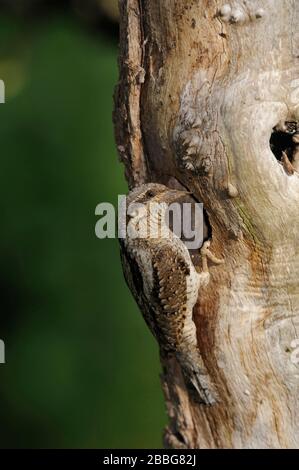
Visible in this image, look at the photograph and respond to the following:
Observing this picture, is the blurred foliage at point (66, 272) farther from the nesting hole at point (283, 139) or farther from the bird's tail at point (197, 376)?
the nesting hole at point (283, 139)

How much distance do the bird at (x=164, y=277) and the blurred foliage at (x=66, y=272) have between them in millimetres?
3010

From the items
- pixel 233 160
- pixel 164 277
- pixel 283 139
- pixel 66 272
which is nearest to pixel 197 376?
pixel 164 277

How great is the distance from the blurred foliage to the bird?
3010 mm

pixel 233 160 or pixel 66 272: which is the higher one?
pixel 233 160

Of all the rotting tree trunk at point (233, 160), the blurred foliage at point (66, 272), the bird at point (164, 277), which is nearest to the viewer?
the rotting tree trunk at point (233, 160)

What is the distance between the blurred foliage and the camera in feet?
21.3

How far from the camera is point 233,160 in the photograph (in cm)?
303

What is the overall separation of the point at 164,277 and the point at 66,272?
3288 millimetres

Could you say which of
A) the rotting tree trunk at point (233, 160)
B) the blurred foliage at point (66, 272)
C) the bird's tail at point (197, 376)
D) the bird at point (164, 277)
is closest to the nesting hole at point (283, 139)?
the rotting tree trunk at point (233, 160)

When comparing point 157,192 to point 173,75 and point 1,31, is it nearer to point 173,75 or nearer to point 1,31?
point 173,75

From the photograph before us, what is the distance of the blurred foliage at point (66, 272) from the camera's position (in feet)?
21.3

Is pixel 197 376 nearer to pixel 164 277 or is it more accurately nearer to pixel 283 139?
pixel 164 277

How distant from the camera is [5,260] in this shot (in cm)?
679

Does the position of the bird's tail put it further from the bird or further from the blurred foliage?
the blurred foliage
